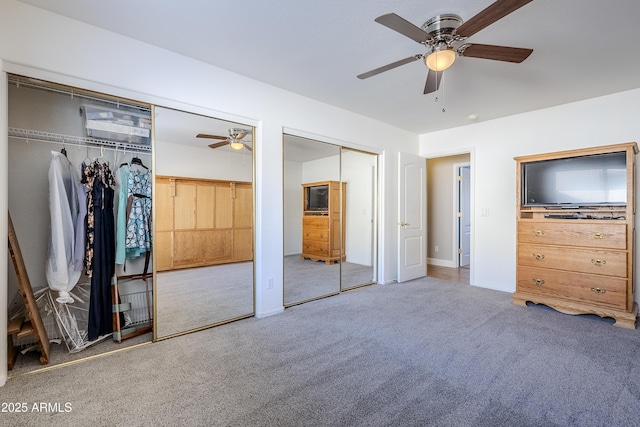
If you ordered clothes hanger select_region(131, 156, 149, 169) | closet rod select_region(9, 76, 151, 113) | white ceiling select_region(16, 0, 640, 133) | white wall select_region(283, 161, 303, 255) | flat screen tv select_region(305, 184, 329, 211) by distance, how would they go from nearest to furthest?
white ceiling select_region(16, 0, 640, 133) < closet rod select_region(9, 76, 151, 113) < clothes hanger select_region(131, 156, 149, 169) < white wall select_region(283, 161, 303, 255) < flat screen tv select_region(305, 184, 329, 211)

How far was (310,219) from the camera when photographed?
4.29 m

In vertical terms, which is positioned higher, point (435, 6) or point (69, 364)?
point (435, 6)

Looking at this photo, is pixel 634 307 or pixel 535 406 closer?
pixel 535 406

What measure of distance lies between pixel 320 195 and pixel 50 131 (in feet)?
10.4

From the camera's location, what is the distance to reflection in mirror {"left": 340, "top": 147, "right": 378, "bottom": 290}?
4547 mm

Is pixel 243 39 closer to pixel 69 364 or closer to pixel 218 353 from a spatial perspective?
pixel 218 353

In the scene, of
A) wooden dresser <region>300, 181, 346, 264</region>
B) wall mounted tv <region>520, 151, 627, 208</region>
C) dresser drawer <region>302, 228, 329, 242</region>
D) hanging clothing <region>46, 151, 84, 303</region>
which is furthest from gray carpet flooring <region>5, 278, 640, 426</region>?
wooden dresser <region>300, 181, 346, 264</region>

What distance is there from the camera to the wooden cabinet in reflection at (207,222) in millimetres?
2766

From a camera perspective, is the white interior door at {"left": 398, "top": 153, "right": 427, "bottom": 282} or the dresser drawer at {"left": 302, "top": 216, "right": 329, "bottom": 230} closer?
the dresser drawer at {"left": 302, "top": 216, "right": 329, "bottom": 230}

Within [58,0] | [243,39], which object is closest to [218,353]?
[243,39]

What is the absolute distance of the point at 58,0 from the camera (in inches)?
73.7

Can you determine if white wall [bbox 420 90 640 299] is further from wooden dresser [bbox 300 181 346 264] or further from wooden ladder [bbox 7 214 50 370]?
wooden ladder [bbox 7 214 50 370]

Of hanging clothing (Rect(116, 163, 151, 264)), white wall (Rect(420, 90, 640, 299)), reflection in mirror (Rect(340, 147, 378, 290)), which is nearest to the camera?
hanging clothing (Rect(116, 163, 151, 264))

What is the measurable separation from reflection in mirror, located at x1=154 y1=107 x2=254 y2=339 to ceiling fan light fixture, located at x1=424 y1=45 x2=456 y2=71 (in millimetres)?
1853
